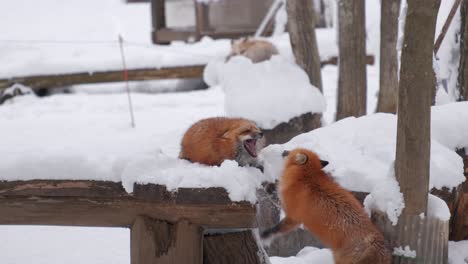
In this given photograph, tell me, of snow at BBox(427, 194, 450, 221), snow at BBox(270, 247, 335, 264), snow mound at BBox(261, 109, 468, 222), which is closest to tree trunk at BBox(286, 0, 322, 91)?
snow mound at BBox(261, 109, 468, 222)

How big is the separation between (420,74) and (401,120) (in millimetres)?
249

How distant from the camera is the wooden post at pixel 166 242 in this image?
9.00ft

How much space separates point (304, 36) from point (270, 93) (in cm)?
81

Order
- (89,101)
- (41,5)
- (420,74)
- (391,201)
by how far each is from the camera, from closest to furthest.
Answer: (420,74) < (391,201) < (89,101) < (41,5)

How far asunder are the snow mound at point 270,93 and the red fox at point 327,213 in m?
2.83

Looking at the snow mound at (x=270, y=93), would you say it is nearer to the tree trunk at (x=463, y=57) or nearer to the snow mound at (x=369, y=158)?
the tree trunk at (x=463, y=57)

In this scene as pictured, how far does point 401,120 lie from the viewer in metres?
2.98

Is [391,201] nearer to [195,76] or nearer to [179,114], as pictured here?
[179,114]

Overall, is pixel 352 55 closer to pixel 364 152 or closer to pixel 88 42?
pixel 364 152

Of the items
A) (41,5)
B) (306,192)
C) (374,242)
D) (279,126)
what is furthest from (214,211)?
(41,5)

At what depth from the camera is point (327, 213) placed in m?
3.11

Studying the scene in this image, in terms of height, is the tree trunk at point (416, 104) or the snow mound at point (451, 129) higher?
the tree trunk at point (416, 104)

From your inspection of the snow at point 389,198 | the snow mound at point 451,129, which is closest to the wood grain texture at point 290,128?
the snow mound at point 451,129

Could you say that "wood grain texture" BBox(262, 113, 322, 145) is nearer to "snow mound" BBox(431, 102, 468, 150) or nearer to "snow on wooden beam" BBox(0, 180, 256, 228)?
"snow mound" BBox(431, 102, 468, 150)
